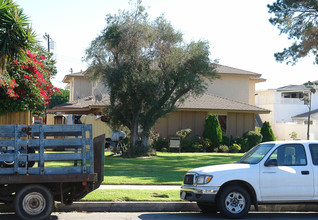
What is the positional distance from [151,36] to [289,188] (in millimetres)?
14332

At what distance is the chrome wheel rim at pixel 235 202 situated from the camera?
959 cm

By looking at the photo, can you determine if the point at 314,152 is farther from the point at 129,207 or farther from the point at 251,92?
the point at 251,92

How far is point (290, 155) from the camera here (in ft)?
33.2

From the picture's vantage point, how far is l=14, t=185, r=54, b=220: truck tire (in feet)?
28.8

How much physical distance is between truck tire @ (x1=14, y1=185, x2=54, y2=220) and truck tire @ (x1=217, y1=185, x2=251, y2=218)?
347 cm

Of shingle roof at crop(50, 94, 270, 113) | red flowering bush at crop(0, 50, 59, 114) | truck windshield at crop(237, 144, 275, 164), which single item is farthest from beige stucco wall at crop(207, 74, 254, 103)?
truck windshield at crop(237, 144, 275, 164)

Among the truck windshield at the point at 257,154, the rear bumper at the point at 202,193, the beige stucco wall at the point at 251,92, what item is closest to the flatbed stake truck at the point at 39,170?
the rear bumper at the point at 202,193

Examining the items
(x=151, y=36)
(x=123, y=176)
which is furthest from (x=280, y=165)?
(x=151, y=36)

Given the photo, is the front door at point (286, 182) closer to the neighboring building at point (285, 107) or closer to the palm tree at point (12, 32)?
the palm tree at point (12, 32)

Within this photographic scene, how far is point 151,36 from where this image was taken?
22.7 m

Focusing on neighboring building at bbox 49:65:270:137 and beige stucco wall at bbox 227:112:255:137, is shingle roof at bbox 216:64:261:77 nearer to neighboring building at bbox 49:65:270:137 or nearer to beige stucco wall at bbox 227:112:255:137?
neighboring building at bbox 49:65:270:137

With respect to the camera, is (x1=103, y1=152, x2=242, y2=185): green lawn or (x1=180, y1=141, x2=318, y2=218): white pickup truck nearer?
(x1=180, y1=141, x2=318, y2=218): white pickup truck

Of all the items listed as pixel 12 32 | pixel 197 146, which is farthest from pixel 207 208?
pixel 197 146

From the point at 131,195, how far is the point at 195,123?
21162mm
